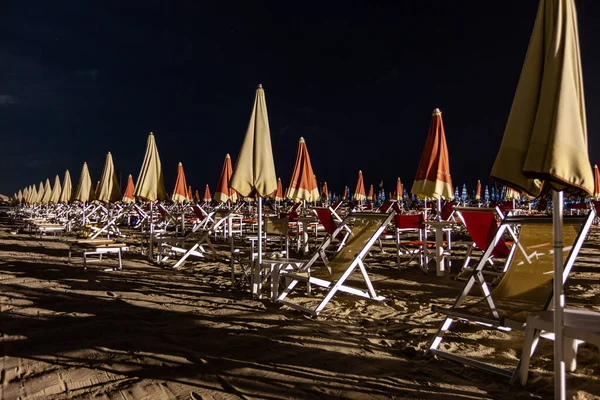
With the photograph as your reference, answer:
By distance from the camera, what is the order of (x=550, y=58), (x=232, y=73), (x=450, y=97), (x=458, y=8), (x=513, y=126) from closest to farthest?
(x=550, y=58) < (x=513, y=126) < (x=458, y=8) < (x=450, y=97) < (x=232, y=73)

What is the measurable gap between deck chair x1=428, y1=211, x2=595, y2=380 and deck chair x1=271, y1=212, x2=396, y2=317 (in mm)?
1256

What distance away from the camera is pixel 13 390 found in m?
2.15

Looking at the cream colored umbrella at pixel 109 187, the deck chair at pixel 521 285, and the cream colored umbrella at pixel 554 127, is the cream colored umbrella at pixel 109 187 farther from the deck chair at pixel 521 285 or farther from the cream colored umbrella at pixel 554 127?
the cream colored umbrella at pixel 554 127

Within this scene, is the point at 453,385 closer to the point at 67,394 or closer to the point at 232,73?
the point at 67,394

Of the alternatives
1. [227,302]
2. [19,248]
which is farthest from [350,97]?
[227,302]

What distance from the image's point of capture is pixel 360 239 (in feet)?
14.9

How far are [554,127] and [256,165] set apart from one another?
3375 mm

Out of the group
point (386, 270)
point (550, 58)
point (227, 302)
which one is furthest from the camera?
point (386, 270)

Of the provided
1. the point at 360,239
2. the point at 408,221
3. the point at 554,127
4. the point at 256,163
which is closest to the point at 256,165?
the point at 256,163

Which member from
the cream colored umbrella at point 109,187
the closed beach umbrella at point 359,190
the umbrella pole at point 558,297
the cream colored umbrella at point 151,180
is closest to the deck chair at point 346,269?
the umbrella pole at point 558,297

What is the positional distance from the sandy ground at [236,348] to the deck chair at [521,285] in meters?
0.24

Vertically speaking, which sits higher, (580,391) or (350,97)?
(350,97)

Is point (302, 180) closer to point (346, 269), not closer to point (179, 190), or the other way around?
point (179, 190)

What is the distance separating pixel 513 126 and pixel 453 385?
144 cm
